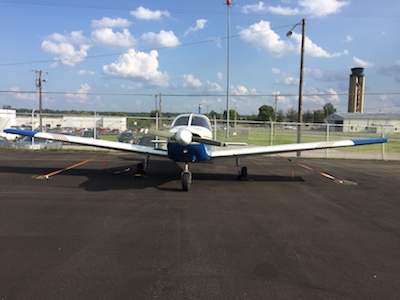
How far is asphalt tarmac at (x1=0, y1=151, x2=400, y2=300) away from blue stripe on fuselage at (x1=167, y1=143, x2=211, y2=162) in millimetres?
905

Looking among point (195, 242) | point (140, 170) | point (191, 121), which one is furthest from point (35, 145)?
point (195, 242)

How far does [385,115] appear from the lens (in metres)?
82.9

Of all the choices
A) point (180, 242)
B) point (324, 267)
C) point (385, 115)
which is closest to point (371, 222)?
point (324, 267)

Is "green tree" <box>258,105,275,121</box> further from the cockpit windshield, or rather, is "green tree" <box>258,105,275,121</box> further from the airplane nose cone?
the airplane nose cone

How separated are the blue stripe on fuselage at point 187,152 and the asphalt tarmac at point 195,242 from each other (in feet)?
2.97

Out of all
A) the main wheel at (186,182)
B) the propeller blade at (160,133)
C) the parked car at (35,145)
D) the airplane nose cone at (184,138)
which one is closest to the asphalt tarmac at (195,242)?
the main wheel at (186,182)

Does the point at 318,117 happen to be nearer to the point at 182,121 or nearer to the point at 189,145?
the point at 182,121

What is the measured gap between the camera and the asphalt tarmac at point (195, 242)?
321 cm

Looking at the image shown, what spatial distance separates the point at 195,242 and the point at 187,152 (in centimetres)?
371

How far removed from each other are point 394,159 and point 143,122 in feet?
52.5

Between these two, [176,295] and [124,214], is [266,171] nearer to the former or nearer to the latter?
[124,214]

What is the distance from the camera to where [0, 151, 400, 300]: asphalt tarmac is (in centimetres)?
321

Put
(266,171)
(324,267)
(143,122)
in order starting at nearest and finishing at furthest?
(324,267) → (266,171) → (143,122)

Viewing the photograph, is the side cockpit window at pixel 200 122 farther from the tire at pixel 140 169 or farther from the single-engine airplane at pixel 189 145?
the tire at pixel 140 169
